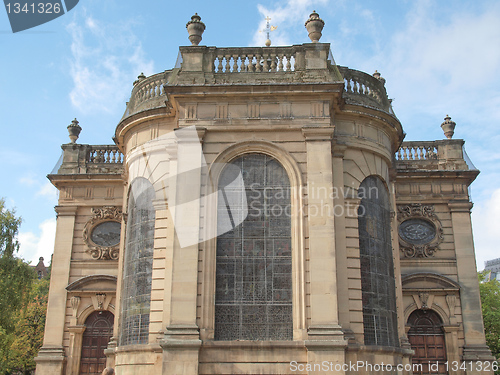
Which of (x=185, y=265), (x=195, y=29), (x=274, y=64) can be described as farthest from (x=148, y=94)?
(x=185, y=265)

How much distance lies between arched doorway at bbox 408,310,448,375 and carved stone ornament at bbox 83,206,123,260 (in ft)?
42.2

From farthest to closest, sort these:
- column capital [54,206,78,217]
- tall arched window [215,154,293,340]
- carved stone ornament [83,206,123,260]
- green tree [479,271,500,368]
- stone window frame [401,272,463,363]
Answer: green tree [479,271,500,368], column capital [54,206,78,217], carved stone ornament [83,206,123,260], stone window frame [401,272,463,363], tall arched window [215,154,293,340]

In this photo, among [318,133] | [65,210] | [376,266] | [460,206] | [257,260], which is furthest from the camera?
[65,210]

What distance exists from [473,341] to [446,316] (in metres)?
1.38

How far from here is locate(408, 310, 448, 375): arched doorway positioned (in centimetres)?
2205

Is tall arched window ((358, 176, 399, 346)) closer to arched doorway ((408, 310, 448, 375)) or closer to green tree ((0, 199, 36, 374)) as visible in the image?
arched doorway ((408, 310, 448, 375))

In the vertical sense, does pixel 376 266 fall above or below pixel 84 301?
above

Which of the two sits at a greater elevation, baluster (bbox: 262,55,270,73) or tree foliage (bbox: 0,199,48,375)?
baluster (bbox: 262,55,270,73)

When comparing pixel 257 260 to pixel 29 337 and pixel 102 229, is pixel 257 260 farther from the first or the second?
pixel 29 337

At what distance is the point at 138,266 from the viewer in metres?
18.0

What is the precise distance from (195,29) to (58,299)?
41.2 feet

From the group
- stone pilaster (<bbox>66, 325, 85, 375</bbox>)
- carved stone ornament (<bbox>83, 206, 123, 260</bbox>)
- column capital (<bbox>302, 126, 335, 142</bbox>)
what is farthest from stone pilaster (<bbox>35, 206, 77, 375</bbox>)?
A: column capital (<bbox>302, 126, 335, 142</bbox>)

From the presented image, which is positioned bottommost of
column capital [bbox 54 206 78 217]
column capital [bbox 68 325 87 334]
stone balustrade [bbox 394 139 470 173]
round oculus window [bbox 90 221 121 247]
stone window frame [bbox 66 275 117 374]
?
column capital [bbox 68 325 87 334]

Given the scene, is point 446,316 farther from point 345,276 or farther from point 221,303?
point 221,303
